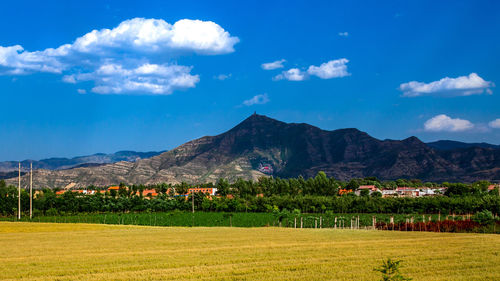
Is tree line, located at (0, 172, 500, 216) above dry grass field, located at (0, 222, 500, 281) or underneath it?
underneath

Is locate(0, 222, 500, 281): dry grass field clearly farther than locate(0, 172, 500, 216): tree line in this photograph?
No

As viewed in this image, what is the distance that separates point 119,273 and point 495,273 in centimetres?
1809

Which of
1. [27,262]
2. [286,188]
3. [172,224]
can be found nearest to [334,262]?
[27,262]

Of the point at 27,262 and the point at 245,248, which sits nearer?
the point at 27,262

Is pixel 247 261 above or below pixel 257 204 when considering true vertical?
above

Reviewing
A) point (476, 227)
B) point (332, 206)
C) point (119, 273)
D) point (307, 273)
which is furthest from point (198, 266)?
point (332, 206)

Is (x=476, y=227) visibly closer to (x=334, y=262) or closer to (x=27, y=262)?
(x=334, y=262)

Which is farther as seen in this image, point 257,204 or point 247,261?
point 257,204

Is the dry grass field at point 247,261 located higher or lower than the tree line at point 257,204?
higher

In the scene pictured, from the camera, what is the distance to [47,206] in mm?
117500

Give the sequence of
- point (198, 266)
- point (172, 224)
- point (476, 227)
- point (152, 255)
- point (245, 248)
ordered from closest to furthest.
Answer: point (198, 266) < point (152, 255) < point (245, 248) < point (476, 227) < point (172, 224)

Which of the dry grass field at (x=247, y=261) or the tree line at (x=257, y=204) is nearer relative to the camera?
the dry grass field at (x=247, y=261)

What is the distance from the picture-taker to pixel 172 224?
8888 cm

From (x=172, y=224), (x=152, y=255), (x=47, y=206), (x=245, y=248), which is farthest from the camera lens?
(x=47, y=206)
